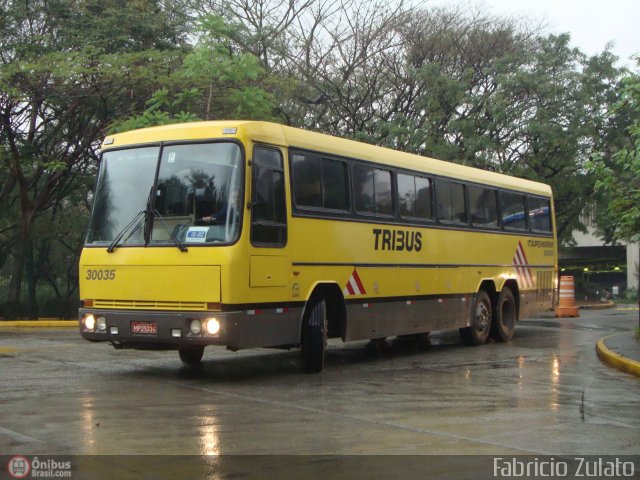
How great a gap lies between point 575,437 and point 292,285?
185 inches

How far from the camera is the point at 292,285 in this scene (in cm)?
1151

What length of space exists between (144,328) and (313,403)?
2626 millimetres

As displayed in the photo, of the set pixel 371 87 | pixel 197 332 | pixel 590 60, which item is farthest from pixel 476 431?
pixel 590 60

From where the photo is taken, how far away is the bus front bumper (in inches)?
415

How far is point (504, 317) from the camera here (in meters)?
18.1

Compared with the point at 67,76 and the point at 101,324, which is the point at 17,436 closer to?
the point at 101,324

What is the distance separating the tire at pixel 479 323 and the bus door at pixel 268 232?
642cm

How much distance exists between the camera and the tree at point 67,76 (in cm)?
2350

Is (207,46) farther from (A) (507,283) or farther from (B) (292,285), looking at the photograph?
(B) (292,285)

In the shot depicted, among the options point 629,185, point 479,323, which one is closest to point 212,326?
point 479,323

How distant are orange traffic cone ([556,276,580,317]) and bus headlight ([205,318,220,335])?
1806cm

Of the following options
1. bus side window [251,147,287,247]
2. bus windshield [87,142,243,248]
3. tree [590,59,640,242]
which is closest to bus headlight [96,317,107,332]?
bus windshield [87,142,243,248]

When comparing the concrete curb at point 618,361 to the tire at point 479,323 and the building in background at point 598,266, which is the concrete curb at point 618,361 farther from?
the building in background at point 598,266

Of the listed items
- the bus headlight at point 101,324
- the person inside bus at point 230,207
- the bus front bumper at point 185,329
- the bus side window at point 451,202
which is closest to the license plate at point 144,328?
the bus front bumper at point 185,329
